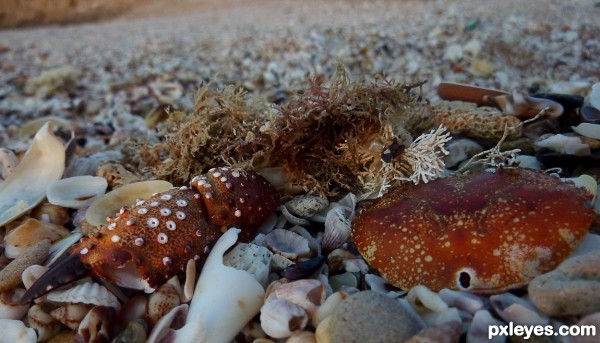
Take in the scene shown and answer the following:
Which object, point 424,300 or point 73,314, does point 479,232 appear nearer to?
point 424,300

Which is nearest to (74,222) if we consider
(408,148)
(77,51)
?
(408,148)

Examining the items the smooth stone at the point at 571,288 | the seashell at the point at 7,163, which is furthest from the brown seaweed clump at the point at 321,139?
the seashell at the point at 7,163

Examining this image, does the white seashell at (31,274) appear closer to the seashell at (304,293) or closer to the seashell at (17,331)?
the seashell at (17,331)

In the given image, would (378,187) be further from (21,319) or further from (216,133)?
(21,319)

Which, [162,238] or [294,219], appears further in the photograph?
[294,219]

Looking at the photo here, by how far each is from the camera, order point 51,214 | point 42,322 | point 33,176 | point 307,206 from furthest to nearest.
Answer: point 33,176 → point 51,214 → point 307,206 → point 42,322

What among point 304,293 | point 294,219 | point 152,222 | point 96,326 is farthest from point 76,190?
point 304,293

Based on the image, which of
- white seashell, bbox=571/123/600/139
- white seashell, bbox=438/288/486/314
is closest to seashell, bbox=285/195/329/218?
white seashell, bbox=438/288/486/314
